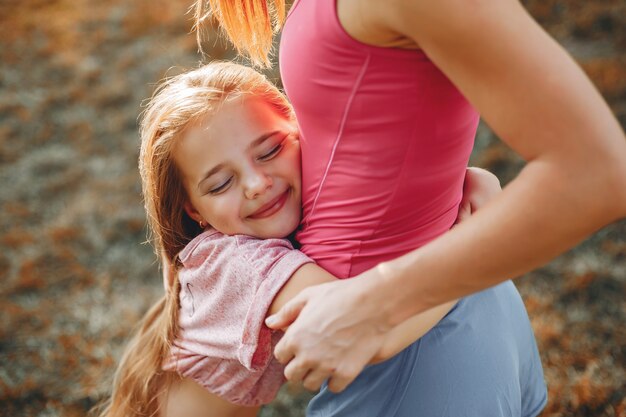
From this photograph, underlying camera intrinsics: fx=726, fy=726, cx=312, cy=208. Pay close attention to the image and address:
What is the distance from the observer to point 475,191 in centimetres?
120

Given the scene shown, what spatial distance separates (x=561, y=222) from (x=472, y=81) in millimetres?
175

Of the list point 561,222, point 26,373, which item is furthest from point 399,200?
point 26,373

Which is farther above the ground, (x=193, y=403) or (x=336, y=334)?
(x=336, y=334)

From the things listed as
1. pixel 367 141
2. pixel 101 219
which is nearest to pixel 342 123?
pixel 367 141

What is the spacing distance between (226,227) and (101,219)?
220cm

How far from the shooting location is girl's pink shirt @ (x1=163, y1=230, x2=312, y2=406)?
1037mm

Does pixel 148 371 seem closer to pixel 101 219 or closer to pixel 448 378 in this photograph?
pixel 448 378

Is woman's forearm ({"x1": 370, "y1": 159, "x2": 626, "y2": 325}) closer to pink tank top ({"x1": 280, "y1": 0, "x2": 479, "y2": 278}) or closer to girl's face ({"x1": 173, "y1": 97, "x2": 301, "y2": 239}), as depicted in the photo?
pink tank top ({"x1": 280, "y1": 0, "x2": 479, "y2": 278})

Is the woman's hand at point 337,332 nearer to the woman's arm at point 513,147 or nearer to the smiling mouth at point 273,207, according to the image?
the woman's arm at point 513,147

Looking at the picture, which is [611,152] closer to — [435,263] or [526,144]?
[526,144]

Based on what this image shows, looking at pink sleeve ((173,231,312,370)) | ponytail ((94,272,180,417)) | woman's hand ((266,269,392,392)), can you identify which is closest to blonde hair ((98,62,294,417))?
ponytail ((94,272,180,417))

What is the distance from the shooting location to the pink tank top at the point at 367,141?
2.89 feet

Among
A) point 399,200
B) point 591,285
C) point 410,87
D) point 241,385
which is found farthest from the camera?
point 591,285

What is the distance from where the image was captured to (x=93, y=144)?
368cm
